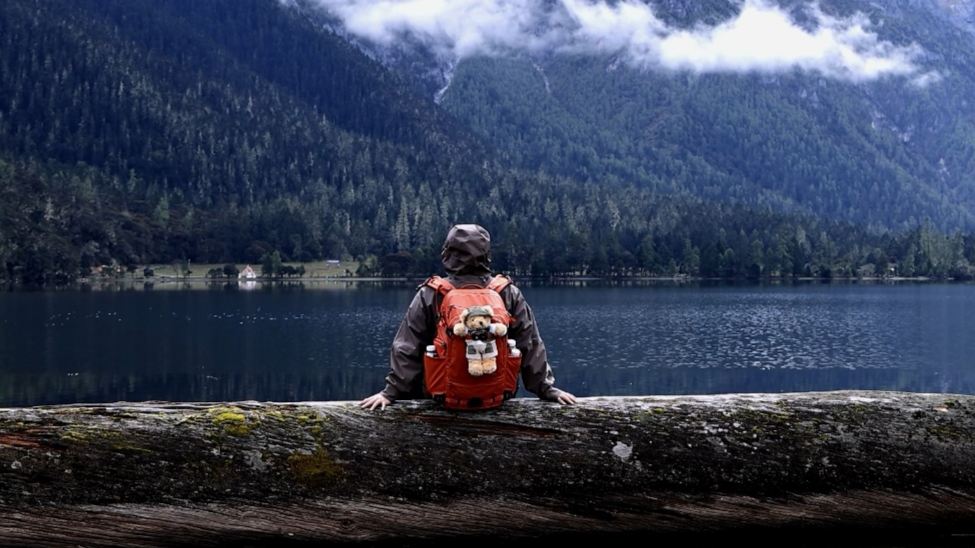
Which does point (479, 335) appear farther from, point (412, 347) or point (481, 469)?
point (481, 469)

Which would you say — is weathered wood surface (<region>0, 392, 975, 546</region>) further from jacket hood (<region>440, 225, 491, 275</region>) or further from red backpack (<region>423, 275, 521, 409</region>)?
jacket hood (<region>440, 225, 491, 275</region>)

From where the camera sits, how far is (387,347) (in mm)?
86188

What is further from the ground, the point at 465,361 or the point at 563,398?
the point at 465,361

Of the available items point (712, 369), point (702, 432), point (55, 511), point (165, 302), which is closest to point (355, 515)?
point (55, 511)

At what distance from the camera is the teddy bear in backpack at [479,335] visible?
7172 millimetres

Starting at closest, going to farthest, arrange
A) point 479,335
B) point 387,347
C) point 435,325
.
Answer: point 479,335
point 435,325
point 387,347

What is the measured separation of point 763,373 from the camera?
233 feet

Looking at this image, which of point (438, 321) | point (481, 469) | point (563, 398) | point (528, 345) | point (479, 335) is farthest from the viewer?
point (528, 345)

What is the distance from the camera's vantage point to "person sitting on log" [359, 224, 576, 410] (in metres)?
7.76

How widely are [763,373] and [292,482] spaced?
2683 inches

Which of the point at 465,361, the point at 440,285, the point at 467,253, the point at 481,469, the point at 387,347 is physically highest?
the point at 467,253

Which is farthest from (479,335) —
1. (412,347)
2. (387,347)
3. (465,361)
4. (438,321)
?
(387,347)

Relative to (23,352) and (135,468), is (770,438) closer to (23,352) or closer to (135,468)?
(135,468)

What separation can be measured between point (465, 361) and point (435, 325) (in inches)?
25.8
